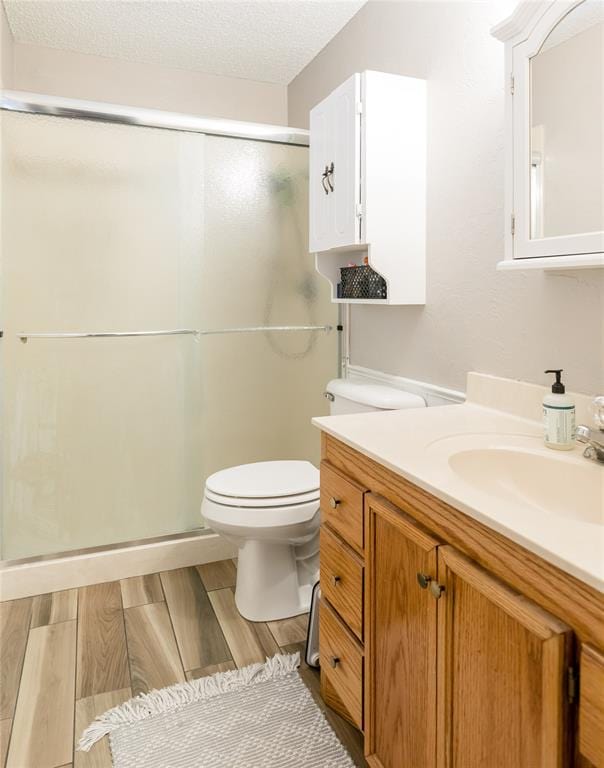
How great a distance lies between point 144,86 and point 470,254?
2.05 m

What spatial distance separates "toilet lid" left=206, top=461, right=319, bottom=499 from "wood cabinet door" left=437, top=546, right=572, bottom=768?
3.28ft

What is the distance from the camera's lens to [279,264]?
2562mm

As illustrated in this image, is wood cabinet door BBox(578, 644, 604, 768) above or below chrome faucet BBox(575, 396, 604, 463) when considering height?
below

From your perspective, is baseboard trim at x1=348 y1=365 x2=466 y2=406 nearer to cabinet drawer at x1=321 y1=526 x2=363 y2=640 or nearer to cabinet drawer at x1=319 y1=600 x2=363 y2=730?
cabinet drawer at x1=321 y1=526 x2=363 y2=640

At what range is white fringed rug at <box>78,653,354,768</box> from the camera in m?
1.42

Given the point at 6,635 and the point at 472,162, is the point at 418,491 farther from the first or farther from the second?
the point at 6,635

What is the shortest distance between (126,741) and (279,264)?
6.11 feet

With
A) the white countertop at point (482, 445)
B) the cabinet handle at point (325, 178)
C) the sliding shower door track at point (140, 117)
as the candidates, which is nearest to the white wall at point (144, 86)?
the sliding shower door track at point (140, 117)

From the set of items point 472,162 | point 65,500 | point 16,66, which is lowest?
point 65,500

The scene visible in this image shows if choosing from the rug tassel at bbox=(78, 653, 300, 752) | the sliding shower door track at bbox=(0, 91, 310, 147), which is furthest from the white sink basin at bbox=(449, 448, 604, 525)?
the sliding shower door track at bbox=(0, 91, 310, 147)

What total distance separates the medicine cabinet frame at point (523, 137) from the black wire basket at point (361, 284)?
628 mm

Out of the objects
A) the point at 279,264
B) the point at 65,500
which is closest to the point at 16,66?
the point at 279,264

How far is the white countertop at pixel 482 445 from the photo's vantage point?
0.75 metres

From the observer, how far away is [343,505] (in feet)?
4.51
